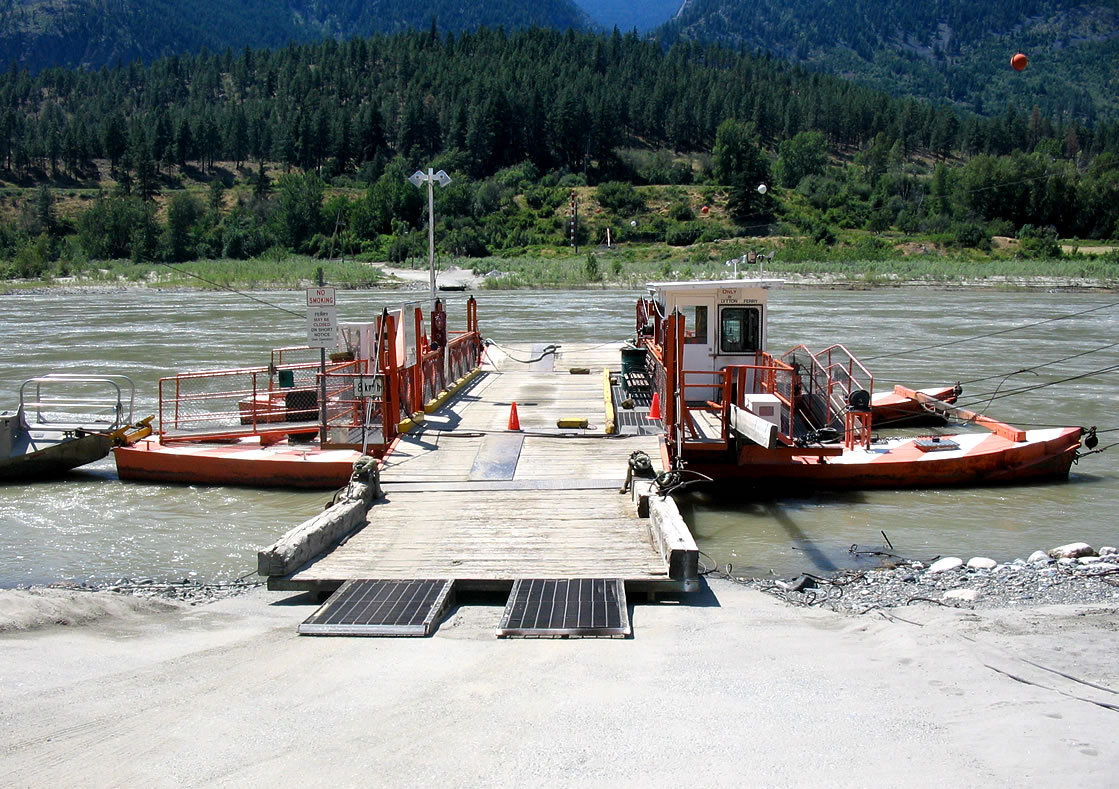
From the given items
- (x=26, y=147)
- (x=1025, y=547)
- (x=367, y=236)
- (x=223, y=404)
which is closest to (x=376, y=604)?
(x=1025, y=547)

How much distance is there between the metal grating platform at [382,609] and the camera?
8180 mm

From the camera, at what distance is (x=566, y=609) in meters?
8.60

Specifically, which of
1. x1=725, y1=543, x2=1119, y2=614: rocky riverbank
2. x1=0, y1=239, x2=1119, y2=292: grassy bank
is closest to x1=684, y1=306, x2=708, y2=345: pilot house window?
x1=725, y1=543, x2=1119, y2=614: rocky riverbank

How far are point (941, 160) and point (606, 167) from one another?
229ft

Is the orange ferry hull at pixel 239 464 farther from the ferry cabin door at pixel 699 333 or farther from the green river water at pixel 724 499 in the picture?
the ferry cabin door at pixel 699 333

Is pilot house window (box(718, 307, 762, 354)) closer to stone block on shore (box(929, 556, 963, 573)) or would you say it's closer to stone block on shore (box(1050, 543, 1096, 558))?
stone block on shore (box(929, 556, 963, 573))

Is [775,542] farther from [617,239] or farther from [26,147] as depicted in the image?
[26,147]

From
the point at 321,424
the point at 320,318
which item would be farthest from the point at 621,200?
the point at 320,318

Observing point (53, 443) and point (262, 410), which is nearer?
point (53, 443)

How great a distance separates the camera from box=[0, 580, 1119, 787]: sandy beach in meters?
5.50

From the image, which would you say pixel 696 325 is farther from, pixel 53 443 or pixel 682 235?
pixel 682 235

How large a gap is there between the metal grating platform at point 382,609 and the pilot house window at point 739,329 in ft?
27.4

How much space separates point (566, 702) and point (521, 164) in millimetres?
146698

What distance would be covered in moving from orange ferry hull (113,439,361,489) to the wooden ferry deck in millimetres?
1358
